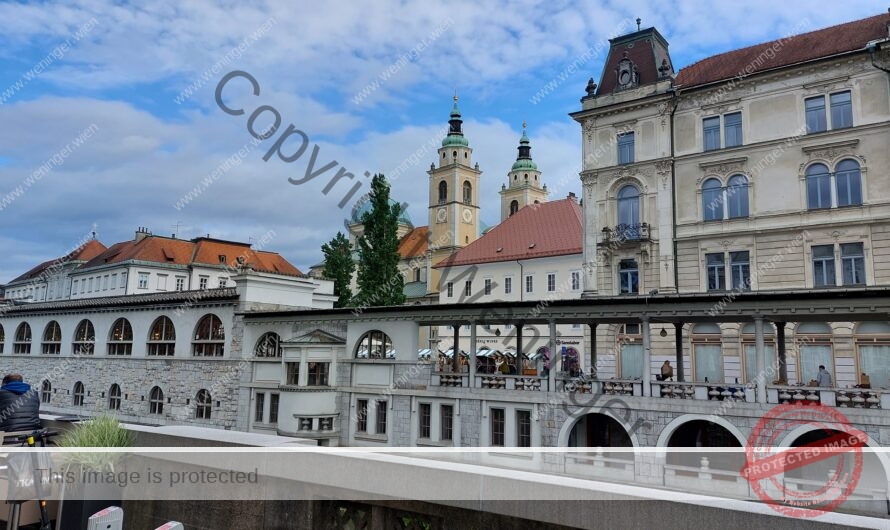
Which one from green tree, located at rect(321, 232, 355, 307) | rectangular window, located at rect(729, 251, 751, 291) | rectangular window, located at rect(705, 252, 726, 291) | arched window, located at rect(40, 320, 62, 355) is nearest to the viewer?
rectangular window, located at rect(729, 251, 751, 291)

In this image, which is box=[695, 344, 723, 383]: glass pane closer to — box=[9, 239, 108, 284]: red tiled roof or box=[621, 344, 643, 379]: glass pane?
box=[621, 344, 643, 379]: glass pane

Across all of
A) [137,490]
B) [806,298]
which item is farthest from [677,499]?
[806,298]

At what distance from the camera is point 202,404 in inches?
1340

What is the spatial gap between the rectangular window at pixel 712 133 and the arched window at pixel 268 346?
25.3 meters

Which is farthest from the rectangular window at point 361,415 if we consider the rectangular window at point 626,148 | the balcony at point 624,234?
the rectangular window at point 626,148

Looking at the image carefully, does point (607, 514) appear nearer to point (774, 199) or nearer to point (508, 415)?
point (508, 415)

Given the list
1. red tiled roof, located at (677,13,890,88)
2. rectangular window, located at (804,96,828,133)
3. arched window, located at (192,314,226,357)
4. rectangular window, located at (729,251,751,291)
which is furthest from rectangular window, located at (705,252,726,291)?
arched window, located at (192,314,226,357)

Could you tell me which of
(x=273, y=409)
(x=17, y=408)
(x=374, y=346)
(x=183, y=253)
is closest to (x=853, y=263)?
(x=374, y=346)

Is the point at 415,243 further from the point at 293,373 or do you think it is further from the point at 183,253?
the point at 293,373

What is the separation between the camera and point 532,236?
200 feet

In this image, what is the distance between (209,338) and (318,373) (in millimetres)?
8790

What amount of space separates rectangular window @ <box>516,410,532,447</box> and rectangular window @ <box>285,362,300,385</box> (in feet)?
35.5

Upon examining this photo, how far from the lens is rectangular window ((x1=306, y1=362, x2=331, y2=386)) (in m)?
29.0

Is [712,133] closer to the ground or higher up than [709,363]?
higher up
